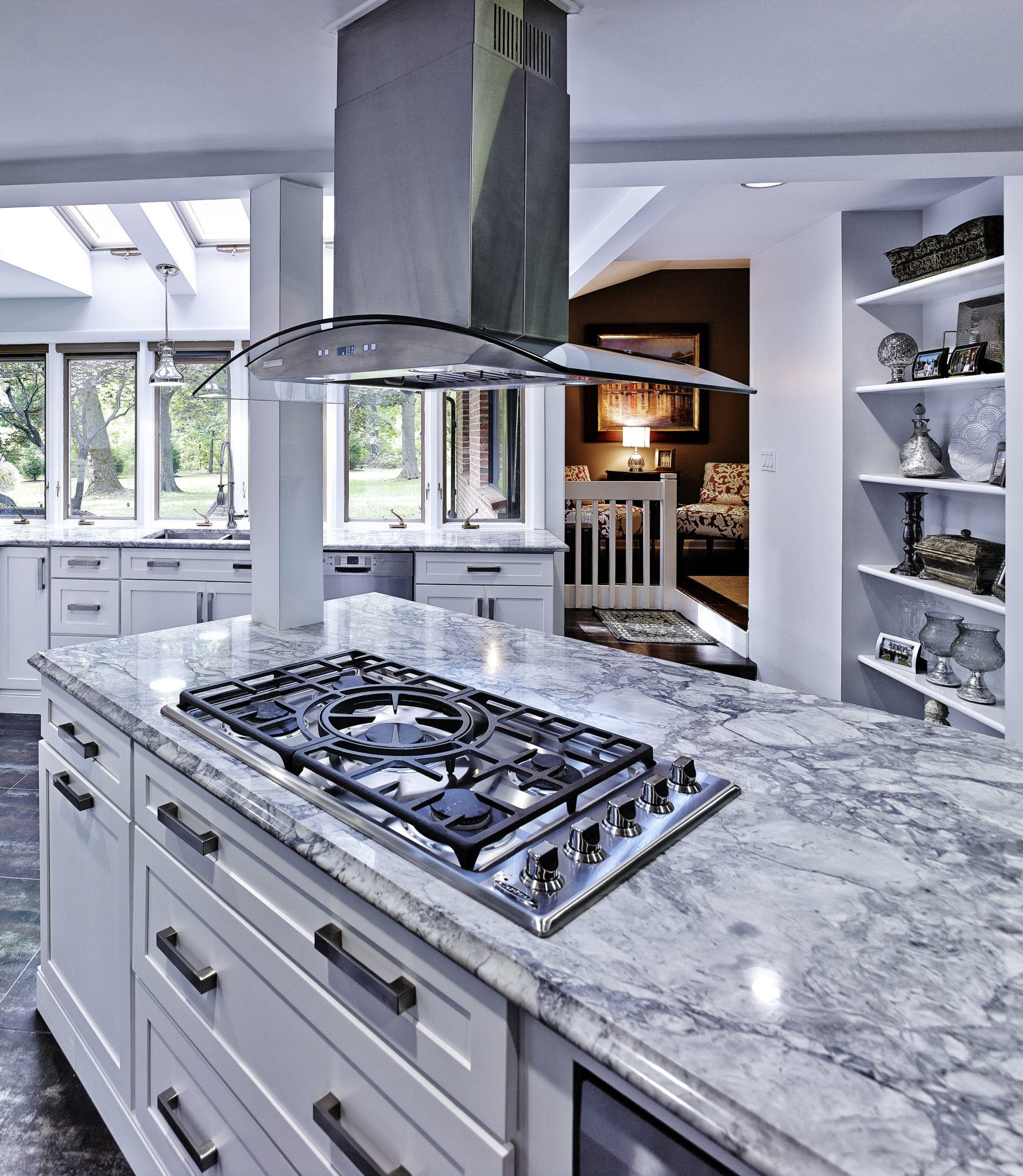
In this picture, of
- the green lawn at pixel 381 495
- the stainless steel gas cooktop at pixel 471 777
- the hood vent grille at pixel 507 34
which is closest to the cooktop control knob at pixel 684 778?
the stainless steel gas cooktop at pixel 471 777

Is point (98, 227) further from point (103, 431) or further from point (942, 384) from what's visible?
point (942, 384)

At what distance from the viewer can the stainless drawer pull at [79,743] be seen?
1631 mm

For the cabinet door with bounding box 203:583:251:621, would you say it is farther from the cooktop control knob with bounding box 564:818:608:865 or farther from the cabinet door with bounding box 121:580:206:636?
the cooktop control knob with bounding box 564:818:608:865

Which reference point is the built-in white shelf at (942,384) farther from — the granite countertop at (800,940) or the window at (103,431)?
the window at (103,431)

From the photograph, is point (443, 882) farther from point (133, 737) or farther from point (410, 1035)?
point (133, 737)

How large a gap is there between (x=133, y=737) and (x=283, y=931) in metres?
0.55

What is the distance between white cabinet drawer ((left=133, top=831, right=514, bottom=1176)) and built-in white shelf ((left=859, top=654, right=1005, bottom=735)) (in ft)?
8.40

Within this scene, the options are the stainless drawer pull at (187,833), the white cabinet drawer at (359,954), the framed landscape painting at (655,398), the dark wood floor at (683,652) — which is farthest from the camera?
the framed landscape painting at (655,398)

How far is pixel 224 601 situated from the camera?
4.21 metres

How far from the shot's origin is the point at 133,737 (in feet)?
4.75

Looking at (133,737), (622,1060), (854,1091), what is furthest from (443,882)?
(133,737)

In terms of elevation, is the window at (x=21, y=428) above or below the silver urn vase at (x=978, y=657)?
above

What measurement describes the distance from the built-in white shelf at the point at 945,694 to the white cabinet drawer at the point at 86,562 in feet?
12.5

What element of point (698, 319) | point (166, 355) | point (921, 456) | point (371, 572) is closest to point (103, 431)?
point (166, 355)
